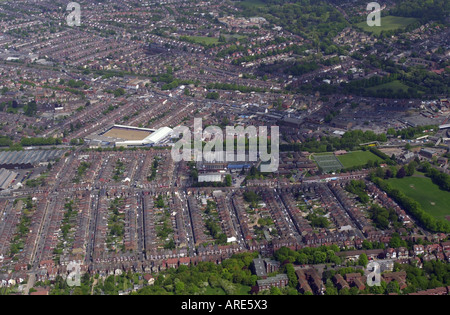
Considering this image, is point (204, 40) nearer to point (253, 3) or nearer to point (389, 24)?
point (253, 3)

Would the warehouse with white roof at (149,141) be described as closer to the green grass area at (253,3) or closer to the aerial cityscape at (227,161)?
the aerial cityscape at (227,161)

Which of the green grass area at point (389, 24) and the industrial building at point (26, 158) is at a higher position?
the green grass area at point (389, 24)

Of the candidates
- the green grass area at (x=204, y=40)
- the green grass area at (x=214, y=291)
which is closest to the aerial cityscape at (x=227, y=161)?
the green grass area at (x=214, y=291)

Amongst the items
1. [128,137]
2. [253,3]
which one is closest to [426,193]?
[128,137]

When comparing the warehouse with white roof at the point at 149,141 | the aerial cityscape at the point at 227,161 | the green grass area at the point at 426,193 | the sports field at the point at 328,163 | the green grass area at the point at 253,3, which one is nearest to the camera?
the aerial cityscape at the point at 227,161

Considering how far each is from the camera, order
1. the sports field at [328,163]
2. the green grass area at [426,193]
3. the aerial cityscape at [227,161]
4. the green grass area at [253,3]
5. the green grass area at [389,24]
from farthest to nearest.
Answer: the green grass area at [253,3] → the green grass area at [389,24] → the sports field at [328,163] → the green grass area at [426,193] → the aerial cityscape at [227,161]

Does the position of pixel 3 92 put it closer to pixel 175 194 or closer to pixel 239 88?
pixel 239 88

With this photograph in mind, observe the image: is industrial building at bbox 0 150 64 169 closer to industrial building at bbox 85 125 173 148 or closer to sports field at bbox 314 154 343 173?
industrial building at bbox 85 125 173 148
